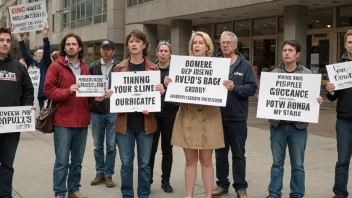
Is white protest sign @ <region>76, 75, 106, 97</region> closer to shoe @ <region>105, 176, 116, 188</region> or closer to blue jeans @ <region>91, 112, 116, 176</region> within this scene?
blue jeans @ <region>91, 112, 116, 176</region>

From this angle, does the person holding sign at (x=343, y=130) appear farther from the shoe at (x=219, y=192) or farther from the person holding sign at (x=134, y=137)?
the person holding sign at (x=134, y=137)

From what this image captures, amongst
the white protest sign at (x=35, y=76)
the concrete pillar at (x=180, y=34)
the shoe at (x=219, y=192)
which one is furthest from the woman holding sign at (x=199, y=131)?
the concrete pillar at (x=180, y=34)

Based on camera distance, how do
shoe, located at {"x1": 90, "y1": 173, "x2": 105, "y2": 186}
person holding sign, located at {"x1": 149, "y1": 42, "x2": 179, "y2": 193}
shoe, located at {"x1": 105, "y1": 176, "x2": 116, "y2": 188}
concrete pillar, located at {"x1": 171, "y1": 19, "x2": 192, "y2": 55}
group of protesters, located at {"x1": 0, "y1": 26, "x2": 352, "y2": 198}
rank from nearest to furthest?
1. group of protesters, located at {"x1": 0, "y1": 26, "x2": 352, "y2": 198}
2. person holding sign, located at {"x1": 149, "y1": 42, "x2": 179, "y2": 193}
3. shoe, located at {"x1": 105, "y1": 176, "x2": 116, "y2": 188}
4. shoe, located at {"x1": 90, "y1": 173, "x2": 105, "y2": 186}
5. concrete pillar, located at {"x1": 171, "y1": 19, "x2": 192, "y2": 55}

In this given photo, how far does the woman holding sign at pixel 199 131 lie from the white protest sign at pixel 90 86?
0.90m

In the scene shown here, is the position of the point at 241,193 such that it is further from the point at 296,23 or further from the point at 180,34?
the point at 180,34

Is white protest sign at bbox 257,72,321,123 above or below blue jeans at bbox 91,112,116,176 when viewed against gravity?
above

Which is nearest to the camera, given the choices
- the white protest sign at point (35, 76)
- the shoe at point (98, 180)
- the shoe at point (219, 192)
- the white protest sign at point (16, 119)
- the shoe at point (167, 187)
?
the white protest sign at point (16, 119)

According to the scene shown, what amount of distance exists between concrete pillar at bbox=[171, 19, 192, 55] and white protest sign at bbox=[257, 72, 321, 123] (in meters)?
18.3

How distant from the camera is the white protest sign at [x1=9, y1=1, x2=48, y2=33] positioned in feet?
28.4

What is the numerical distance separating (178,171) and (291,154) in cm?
233

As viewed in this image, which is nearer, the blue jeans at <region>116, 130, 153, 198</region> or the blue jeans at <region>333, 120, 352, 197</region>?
the blue jeans at <region>116, 130, 153, 198</region>

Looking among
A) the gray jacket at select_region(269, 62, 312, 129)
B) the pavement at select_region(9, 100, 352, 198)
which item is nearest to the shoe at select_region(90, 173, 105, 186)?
the pavement at select_region(9, 100, 352, 198)

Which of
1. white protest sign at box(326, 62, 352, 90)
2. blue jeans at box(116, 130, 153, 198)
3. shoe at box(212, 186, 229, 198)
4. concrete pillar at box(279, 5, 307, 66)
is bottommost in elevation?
shoe at box(212, 186, 229, 198)

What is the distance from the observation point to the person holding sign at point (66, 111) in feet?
15.8
